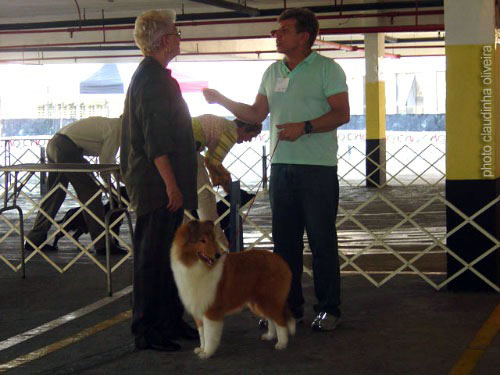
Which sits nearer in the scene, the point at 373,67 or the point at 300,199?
the point at 300,199

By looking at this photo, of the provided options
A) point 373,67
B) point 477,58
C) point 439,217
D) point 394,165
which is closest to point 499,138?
point 477,58

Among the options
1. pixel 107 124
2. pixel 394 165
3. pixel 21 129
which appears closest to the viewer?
pixel 107 124

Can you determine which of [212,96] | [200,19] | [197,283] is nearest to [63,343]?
[197,283]

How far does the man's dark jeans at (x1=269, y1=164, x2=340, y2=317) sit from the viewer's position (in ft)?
15.1

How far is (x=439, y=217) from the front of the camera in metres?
10.4

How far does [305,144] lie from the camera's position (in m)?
4.58

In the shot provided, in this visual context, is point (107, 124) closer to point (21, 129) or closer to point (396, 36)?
point (396, 36)

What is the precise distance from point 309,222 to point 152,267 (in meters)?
0.92

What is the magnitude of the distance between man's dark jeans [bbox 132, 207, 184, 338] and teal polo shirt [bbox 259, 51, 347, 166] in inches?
29.4

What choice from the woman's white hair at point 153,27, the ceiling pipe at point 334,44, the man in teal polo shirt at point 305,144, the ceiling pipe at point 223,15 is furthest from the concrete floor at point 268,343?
the ceiling pipe at point 334,44

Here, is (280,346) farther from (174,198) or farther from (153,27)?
(153,27)

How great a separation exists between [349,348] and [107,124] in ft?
12.8

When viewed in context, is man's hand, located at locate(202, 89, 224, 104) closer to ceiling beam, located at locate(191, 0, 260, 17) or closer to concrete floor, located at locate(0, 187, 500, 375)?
concrete floor, located at locate(0, 187, 500, 375)

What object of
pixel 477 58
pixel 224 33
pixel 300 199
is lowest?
pixel 300 199
